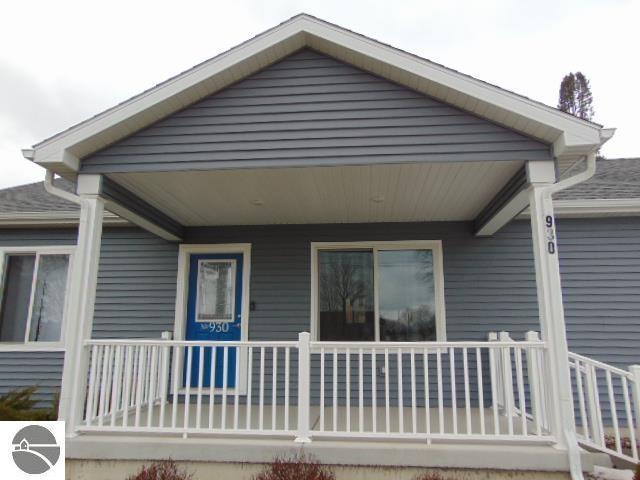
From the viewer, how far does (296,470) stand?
11.6 feet

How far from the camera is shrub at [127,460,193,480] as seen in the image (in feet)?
11.8

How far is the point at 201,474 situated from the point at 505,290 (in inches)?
170

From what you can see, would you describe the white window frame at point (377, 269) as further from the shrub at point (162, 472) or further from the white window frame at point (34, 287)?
the white window frame at point (34, 287)

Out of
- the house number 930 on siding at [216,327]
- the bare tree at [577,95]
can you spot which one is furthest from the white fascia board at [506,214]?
the bare tree at [577,95]

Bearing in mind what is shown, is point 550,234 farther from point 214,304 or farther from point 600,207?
point 214,304

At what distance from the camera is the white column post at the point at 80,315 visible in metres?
4.02

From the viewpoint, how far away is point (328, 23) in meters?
4.27

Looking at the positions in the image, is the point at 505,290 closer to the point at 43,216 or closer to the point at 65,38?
the point at 43,216

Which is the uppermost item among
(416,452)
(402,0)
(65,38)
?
(65,38)

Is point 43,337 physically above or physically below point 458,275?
below

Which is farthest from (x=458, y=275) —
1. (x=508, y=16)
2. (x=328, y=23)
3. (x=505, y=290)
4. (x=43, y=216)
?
(x=508, y=16)

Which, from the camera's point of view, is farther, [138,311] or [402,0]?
[402,0]

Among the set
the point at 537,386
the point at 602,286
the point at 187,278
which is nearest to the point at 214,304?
the point at 187,278

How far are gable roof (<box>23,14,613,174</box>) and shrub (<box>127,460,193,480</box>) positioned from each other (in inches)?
113
